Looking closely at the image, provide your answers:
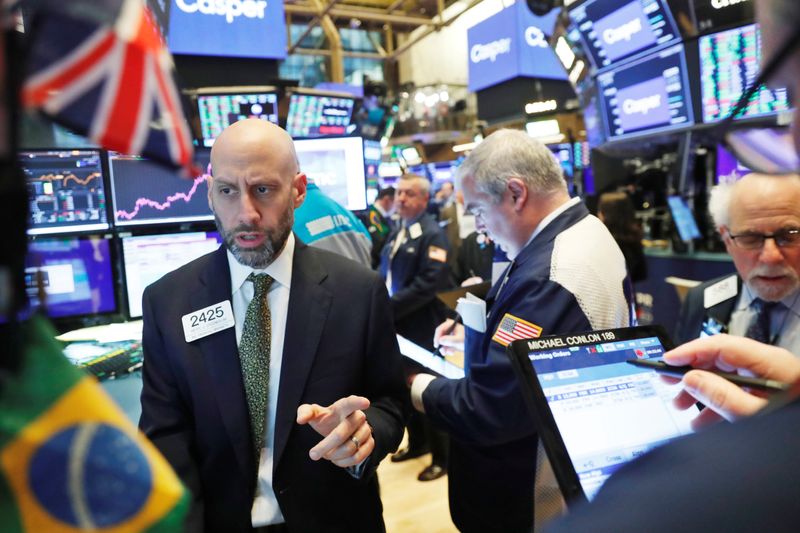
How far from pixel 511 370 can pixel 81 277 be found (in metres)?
1.98

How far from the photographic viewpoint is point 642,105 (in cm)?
347

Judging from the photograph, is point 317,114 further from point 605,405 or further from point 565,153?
point 565,153

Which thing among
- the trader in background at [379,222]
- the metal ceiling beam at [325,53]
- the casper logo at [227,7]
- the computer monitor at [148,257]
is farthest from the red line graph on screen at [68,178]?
the metal ceiling beam at [325,53]

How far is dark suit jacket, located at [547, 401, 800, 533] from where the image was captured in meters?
0.40

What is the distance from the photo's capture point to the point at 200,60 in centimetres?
482

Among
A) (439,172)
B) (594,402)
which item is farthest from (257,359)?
(439,172)

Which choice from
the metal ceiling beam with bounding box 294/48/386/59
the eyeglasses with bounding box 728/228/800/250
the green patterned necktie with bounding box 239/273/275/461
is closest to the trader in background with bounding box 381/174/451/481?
the eyeglasses with bounding box 728/228/800/250

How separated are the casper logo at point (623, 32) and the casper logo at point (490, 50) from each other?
5.94 m

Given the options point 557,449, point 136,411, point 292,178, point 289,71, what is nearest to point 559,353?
point 557,449

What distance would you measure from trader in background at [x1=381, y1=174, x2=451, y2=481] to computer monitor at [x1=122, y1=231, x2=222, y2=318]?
1.73 m

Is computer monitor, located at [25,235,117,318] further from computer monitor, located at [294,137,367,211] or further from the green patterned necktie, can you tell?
the green patterned necktie

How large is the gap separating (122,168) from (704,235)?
5.25 metres

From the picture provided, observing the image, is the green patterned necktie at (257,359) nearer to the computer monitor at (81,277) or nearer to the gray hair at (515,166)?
the gray hair at (515,166)

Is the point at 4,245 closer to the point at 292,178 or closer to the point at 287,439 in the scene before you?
the point at 287,439
